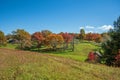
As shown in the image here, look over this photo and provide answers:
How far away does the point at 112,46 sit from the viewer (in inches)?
1353

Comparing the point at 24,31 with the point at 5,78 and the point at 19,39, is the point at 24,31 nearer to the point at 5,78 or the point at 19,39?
the point at 19,39

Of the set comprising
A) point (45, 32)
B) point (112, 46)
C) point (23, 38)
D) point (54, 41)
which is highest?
point (45, 32)

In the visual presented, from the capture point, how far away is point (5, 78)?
11.8 meters

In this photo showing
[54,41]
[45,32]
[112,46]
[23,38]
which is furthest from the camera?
[45,32]

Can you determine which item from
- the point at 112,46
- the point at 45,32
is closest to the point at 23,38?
the point at 45,32

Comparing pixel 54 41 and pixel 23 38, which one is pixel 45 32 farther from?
pixel 54 41

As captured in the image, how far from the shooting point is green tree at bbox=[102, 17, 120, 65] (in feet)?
110

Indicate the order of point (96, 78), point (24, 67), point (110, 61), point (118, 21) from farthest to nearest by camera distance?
point (118, 21) < point (110, 61) < point (24, 67) < point (96, 78)

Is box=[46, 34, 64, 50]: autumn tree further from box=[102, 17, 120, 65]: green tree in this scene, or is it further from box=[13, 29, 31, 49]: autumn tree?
box=[102, 17, 120, 65]: green tree

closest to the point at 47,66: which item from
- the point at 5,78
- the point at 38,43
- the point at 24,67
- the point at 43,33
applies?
the point at 24,67

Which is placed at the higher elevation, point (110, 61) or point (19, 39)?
point (19, 39)

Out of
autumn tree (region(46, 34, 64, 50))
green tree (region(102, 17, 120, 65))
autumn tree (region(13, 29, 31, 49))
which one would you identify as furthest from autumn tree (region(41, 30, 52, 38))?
green tree (region(102, 17, 120, 65))

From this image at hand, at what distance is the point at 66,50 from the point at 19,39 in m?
28.8

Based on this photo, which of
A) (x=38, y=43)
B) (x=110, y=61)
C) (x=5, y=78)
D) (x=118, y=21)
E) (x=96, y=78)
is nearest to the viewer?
(x=5, y=78)
